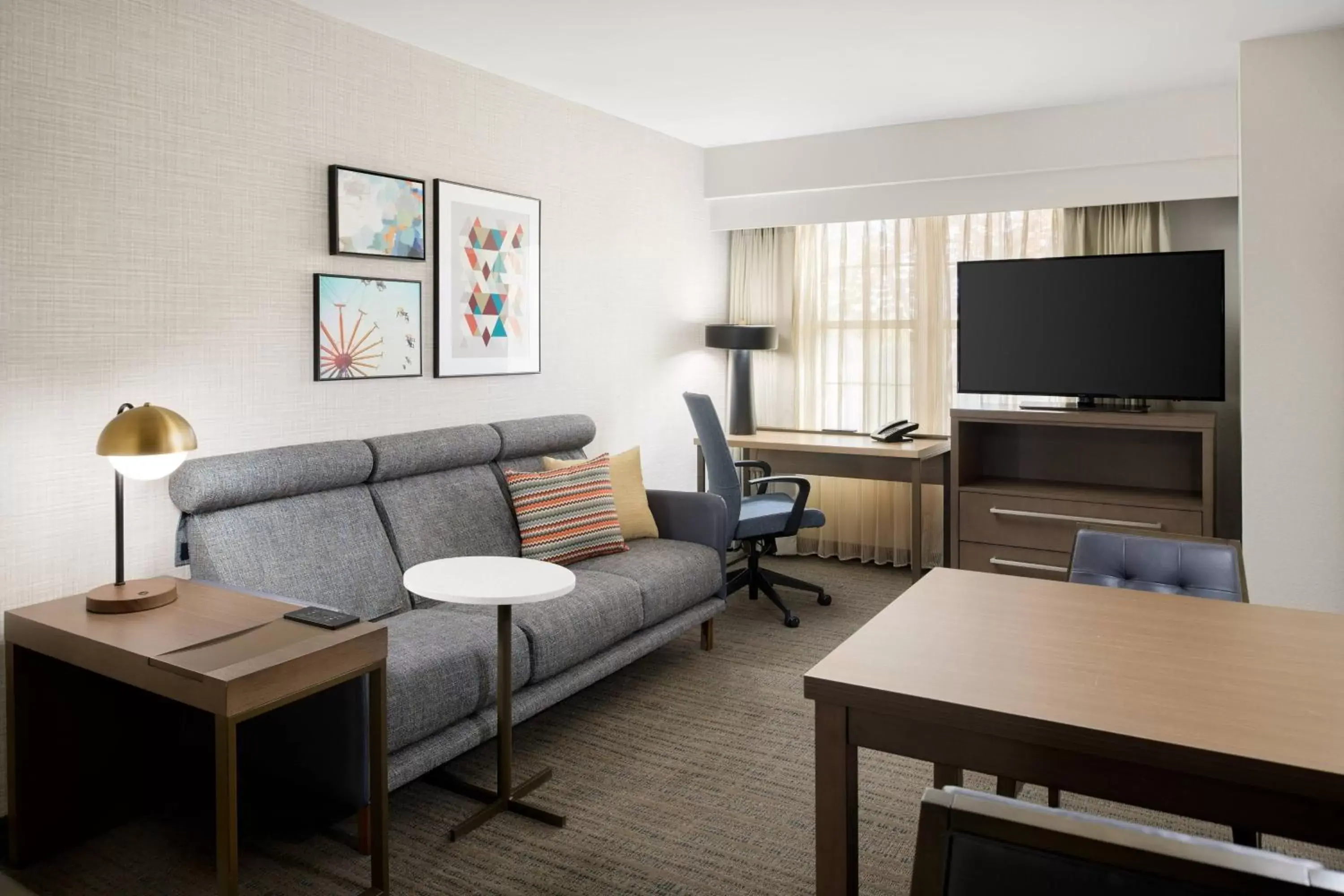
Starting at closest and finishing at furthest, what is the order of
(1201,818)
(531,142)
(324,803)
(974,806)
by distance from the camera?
(974,806)
(1201,818)
(324,803)
(531,142)

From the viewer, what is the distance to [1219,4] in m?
3.23

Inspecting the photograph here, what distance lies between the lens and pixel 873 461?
4.99 metres

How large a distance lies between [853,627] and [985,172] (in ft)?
7.91

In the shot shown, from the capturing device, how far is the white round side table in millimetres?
2357

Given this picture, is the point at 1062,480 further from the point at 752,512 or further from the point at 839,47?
the point at 839,47

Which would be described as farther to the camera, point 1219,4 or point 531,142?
point 531,142

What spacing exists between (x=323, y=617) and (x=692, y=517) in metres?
2.01

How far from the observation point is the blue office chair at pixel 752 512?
4.34m

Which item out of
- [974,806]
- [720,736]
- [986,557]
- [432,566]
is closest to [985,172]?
[986,557]

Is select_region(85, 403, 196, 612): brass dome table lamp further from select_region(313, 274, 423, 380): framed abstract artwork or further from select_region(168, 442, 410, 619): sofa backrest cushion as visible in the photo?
select_region(313, 274, 423, 380): framed abstract artwork

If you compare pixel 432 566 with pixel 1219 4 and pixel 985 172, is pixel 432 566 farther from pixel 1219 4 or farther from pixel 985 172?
pixel 985 172

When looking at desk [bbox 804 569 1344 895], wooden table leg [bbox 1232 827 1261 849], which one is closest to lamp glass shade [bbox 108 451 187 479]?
desk [bbox 804 569 1344 895]

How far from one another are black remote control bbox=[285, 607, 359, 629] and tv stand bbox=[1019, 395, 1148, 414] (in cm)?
350

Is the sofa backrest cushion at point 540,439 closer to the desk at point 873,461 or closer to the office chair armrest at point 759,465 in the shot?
the desk at point 873,461
